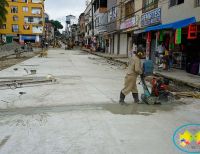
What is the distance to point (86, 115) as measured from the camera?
8.19 metres

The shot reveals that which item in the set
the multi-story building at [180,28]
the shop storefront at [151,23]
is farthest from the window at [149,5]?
the shop storefront at [151,23]

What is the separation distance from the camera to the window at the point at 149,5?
2457 centimetres

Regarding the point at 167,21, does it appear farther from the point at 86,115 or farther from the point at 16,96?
the point at 86,115

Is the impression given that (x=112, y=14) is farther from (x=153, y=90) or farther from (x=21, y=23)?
(x=21, y=23)

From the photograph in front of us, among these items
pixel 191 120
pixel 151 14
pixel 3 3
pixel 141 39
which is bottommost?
pixel 191 120

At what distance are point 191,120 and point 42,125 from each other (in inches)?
142

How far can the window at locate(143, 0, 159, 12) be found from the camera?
24569 mm

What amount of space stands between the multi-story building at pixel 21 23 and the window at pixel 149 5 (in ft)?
211

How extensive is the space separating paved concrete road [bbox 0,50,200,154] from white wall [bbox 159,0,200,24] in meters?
8.35

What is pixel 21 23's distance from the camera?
87.5 m

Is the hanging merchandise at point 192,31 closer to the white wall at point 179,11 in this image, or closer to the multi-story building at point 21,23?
the white wall at point 179,11

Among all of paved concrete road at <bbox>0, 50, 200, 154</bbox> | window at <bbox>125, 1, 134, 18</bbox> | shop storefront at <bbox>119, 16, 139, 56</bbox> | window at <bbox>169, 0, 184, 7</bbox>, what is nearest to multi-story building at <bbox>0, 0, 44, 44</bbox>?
shop storefront at <bbox>119, 16, 139, 56</bbox>

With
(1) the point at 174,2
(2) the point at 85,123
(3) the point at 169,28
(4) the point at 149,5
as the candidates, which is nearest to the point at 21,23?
(4) the point at 149,5

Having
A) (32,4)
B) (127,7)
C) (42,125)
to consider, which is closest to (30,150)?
(42,125)
